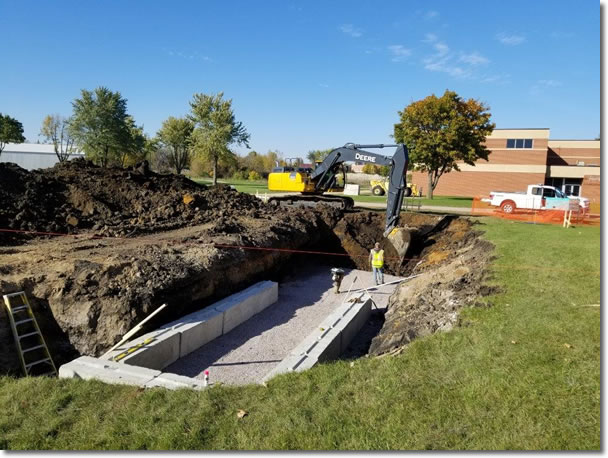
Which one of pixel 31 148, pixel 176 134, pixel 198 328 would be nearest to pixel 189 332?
pixel 198 328

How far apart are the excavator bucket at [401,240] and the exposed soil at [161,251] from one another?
289 millimetres

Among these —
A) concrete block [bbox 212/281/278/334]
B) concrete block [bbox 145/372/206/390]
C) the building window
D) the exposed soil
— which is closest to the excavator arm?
the exposed soil

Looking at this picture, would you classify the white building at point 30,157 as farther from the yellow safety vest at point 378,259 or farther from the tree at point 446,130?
the yellow safety vest at point 378,259

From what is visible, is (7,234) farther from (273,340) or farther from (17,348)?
(273,340)

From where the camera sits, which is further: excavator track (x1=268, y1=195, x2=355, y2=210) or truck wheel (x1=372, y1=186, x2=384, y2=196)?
truck wheel (x1=372, y1=186, x2=384, y2=196)

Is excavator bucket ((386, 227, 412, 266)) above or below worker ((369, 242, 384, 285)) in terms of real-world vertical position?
above

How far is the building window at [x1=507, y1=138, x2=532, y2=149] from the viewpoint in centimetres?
4216

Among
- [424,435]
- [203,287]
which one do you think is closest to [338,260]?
[203,287]

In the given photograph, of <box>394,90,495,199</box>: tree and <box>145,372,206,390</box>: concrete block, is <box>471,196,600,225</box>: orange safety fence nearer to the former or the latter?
<box>394,90,495,199</box>: tree

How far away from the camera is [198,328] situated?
892 cm

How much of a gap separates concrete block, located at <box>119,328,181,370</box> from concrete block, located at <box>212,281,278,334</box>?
5.68ft

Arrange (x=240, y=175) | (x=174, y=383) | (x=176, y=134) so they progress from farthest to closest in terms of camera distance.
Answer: (x=240, y=175)
(x=176, y=134)
(x=174, y=383)

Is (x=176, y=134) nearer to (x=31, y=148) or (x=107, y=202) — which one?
(x=31, y=148)

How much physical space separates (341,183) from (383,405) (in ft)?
61.9
